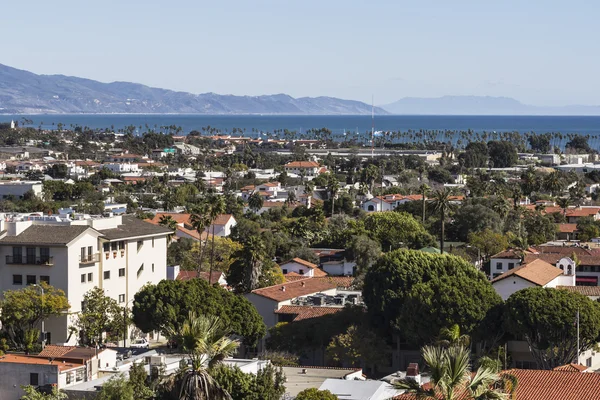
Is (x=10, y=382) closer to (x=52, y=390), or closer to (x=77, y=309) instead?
(x=52, y=390)

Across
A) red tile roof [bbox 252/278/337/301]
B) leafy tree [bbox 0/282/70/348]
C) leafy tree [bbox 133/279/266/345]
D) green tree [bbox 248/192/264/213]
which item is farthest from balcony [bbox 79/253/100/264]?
green tree [bbox 248/192/264/213]

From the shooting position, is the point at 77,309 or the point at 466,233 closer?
the point at 77,309

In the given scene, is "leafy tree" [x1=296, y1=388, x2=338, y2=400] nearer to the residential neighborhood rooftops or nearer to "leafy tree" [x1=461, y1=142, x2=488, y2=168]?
the residential neighborhood rooftops

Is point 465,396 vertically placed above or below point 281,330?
above

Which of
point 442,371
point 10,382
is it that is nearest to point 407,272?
point 10,382

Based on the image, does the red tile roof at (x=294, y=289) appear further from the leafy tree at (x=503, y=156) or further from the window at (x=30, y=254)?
the leafy tree at (x=503, y=156)

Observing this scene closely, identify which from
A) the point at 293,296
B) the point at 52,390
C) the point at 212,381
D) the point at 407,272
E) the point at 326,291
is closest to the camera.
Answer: the point at 212,381

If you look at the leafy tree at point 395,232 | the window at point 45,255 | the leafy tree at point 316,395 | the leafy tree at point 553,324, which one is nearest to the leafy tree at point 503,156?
the leafy tree at point 395,232
